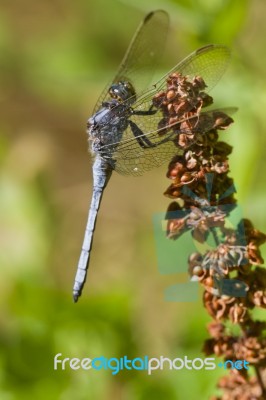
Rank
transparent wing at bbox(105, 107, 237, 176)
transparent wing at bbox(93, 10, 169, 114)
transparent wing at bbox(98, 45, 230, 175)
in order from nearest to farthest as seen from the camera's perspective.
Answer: transparent wing at bbox(105, 107, 237, 176) < transparent wing at bbox(98, 45, 230, 175) < transparent wing at bbox(93, 10, 169, 114)

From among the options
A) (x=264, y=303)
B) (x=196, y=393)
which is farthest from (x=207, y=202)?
(x=196, y=393)

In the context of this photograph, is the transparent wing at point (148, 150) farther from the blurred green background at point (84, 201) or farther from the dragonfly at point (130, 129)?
the blurred green background at point (84, 201)

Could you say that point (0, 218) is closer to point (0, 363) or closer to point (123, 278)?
point (123, 278)

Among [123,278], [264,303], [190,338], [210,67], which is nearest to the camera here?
[264,303]

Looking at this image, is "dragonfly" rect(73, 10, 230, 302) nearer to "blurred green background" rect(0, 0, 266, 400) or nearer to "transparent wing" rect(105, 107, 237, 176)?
"transparent wing" rect(105, 107, 237, 176)

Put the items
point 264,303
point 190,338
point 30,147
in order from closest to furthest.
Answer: point 264,303, point 190,338, point 30,147

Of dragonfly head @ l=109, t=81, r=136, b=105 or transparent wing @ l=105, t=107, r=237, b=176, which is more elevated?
dragonfly head @ l=109, t=81, r=136, b=105

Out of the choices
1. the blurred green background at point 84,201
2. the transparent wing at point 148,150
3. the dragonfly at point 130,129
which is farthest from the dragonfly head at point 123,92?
the blurred green background at point 84,201

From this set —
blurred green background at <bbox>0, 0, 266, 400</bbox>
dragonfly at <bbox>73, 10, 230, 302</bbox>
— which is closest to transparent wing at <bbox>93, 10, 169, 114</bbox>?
dragonfly at <bbox>73, 10, 230, 302</bbox>

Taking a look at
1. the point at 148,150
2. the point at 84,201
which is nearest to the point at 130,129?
the point at 148,150
